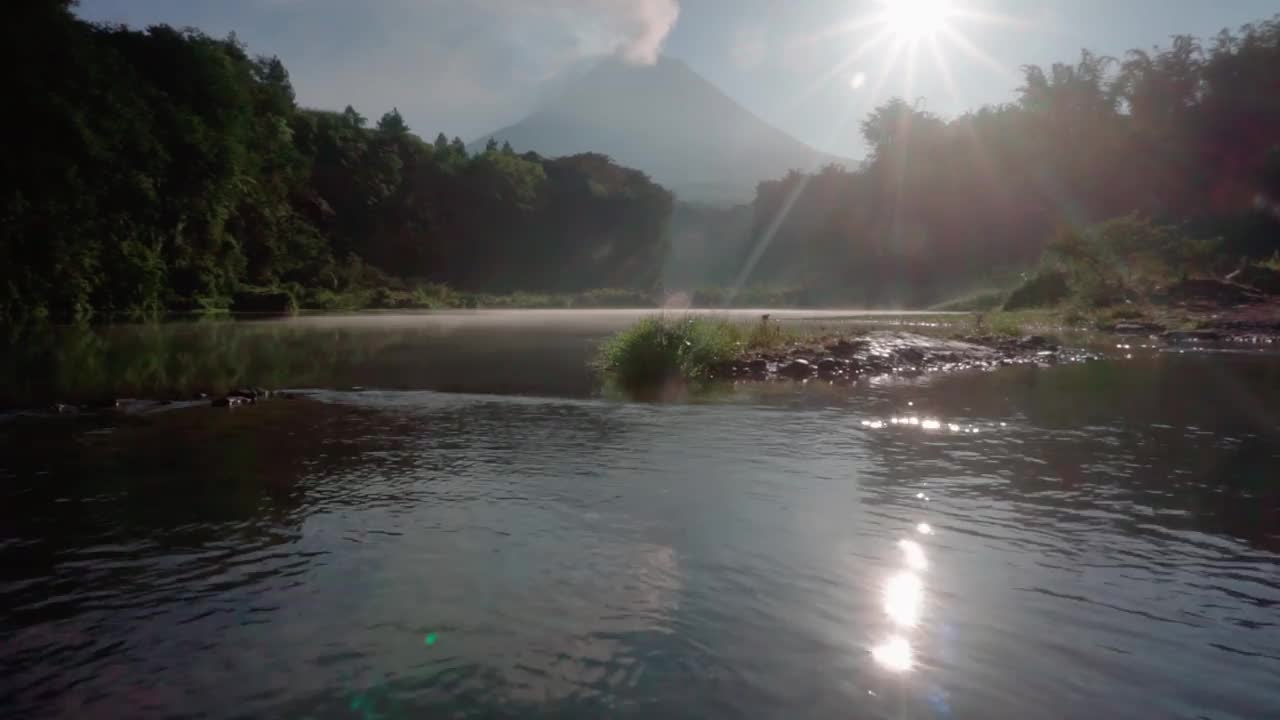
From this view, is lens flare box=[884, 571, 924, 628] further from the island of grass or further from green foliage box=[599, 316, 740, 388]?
green foliage box=[599, 316, 740, 388]

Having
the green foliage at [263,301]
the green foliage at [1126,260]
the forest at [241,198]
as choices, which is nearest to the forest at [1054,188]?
the green foliage at [1126,260]

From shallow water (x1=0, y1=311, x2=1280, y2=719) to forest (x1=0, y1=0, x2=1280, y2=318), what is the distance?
124ft

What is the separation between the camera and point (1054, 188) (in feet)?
248

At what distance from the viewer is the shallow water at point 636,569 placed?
14.0ft

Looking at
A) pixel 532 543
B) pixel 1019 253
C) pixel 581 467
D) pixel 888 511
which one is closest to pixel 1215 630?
pixel 888 511

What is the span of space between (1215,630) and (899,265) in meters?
85.6

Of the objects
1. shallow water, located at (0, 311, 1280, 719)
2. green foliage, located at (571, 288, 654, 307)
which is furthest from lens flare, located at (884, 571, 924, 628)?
green foliage, located at (571, 288, 654, 307)

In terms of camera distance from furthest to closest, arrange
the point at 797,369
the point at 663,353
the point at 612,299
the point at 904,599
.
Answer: the point at 612,299 < the point at 797,369 < the point at 663,353 < the point at 904,599

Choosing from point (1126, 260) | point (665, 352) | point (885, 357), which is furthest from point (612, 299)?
point (665, 352)

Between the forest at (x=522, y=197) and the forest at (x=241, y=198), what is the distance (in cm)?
20

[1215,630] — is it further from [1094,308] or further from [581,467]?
[1094,308]

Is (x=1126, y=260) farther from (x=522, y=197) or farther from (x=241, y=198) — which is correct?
(x=522, y=197)

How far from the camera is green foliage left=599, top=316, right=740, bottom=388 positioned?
18.7 metres

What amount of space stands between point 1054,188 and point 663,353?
70.5 m
